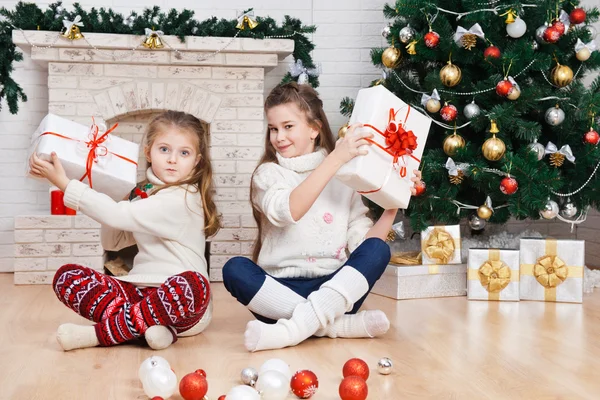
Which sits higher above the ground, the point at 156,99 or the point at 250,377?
the point at 156,99

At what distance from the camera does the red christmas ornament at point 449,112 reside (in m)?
3.17

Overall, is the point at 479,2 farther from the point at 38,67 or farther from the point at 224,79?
the point at 38,67

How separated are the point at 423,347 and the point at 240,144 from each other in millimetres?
1853

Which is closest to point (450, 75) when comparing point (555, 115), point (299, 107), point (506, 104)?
point (506, 104)

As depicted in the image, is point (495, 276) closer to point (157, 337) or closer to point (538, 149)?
point (538, 149)

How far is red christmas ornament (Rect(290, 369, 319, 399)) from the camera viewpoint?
1637mm

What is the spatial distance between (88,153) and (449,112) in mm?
1629

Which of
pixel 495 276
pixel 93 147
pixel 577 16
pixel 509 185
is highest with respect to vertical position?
pixel 577 16

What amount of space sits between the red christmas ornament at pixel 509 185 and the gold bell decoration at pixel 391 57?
0.76 meters

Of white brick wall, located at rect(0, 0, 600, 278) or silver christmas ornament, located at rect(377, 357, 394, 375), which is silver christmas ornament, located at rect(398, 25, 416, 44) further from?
silver christmas ornament, located at rect(377, 357, 394, 375)

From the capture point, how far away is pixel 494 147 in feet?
10.0

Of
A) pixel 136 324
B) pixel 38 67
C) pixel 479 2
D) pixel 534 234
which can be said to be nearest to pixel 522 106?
pixel 479 2

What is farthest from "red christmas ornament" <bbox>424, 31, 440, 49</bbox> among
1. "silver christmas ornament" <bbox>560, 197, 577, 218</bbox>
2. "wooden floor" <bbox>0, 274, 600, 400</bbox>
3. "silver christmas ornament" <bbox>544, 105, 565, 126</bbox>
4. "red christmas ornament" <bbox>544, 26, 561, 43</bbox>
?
"wooden floor" <bbox>0, 274, 600, 400</bbox>

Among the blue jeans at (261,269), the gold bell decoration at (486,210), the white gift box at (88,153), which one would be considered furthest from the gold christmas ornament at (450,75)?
the white gift box at (88,153)
